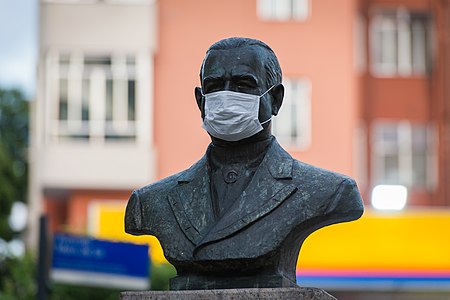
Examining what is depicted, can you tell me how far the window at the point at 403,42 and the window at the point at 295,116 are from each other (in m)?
3.77

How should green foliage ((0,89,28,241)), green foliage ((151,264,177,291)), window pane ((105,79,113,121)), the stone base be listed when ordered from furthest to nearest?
green foliage ((0,89,28,241))
window pane ((105,79,113,121))
green foliage ((151,264,177,291))
the stone base

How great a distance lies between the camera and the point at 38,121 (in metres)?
30.0

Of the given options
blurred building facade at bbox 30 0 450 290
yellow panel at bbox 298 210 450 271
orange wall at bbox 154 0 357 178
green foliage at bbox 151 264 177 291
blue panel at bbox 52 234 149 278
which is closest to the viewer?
blue panel at bbox 52 234 149 278

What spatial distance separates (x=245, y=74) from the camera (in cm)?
849

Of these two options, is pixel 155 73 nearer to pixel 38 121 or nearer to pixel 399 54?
pixel 38 121

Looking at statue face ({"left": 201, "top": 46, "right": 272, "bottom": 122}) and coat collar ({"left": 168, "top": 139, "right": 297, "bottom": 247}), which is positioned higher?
statue face ({"left": 201, "top": 46, "right": 272, "bottom": 122})

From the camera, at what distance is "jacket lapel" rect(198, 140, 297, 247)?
8.34 metres

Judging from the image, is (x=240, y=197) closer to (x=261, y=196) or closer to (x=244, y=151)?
(x=261, y=196)

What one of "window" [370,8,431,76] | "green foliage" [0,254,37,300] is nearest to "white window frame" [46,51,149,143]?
"green foliage" [0,254,37,300]

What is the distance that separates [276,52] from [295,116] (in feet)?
5.28

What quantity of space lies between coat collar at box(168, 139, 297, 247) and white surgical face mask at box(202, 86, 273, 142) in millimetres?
239

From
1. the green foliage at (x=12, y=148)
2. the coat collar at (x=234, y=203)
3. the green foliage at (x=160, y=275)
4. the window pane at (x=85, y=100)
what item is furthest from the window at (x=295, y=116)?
the coat collar at (x=234, y=203)

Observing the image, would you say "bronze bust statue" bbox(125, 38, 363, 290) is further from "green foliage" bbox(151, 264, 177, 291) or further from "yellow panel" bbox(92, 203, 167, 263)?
"yellow panel" bbox(92, 203, 167, 263)

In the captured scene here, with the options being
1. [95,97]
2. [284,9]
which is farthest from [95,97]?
[284,9]
